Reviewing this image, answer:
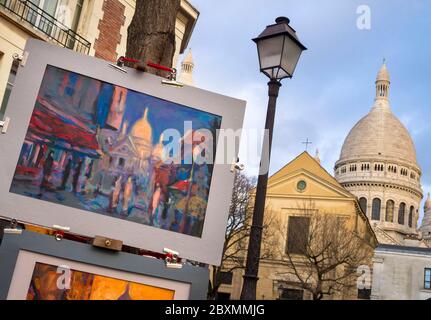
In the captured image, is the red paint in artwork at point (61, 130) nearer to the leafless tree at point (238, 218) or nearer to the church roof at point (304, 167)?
the leafless tree at point (238, 218)

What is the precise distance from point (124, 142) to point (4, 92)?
9.35 m

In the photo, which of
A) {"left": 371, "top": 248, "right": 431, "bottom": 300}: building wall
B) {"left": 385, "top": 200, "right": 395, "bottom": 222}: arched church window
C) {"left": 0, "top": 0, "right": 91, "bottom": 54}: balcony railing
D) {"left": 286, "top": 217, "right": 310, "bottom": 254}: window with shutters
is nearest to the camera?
{"left": 0, "top": 0, "right": 91, "bottom": 54}: balcony railing

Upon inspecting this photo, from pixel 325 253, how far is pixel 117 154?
34325mm

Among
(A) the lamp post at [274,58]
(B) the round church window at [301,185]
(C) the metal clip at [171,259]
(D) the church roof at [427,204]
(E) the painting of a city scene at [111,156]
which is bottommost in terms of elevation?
(C) the metal clip at [171,259]

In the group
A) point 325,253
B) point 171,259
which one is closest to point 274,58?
point 171,259

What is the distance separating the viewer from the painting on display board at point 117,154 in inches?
108

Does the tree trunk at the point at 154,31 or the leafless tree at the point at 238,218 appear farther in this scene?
the leafless tree at the point at 238,218

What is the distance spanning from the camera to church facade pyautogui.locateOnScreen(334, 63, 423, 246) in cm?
8156

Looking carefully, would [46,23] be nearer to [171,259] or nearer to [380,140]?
[171,259]

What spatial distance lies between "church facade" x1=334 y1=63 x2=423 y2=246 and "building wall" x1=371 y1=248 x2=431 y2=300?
39.8m

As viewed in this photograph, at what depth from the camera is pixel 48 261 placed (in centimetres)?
258

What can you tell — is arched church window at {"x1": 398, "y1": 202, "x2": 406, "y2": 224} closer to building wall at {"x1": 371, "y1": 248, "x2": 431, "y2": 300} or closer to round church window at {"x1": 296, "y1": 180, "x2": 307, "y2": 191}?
building wall at {"x1": 371, "y1": 248, "x2": 431, "y2": 300}

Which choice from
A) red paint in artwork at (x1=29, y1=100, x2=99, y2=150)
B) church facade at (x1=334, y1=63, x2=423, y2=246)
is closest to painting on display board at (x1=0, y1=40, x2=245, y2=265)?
red paint in artwork at (x1=29, y1=100, x2=99, y2=150)

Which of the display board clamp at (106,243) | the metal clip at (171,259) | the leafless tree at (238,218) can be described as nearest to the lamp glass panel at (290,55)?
the metal clip at (171,259)
